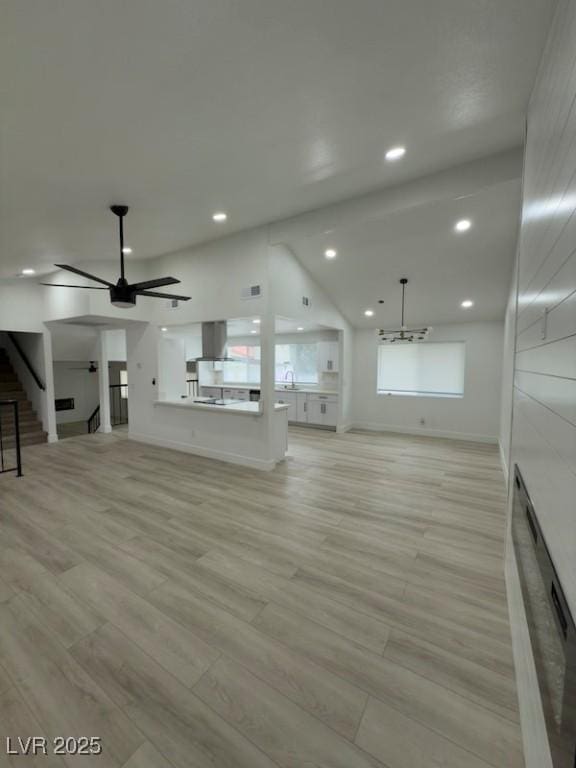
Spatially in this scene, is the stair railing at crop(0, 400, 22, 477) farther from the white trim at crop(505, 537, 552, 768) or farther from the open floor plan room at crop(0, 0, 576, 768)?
the white trim at crop(505, 537, 552, 768)

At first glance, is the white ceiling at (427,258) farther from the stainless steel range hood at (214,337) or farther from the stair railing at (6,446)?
the stair railing at (6,446)

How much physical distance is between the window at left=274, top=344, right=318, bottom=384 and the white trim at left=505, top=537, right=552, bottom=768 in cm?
683

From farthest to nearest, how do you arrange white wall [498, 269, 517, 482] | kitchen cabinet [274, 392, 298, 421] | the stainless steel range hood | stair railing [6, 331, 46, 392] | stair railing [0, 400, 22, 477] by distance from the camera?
kitchen cabinet [274, 392, 298, 421], stair railing [6, 331, 46, 392], the stainless steel range hood, stair railing [0, 400, 22, 477], white wall [498, 269, 517, 482]

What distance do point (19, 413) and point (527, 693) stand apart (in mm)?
8519

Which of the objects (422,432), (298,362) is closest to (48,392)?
(298,362)

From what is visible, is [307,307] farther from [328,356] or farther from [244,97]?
[244,97]

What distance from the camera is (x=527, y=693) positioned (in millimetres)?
1352

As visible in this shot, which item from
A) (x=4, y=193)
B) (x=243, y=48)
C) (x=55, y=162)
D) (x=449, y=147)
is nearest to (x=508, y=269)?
(x=449, y=147)

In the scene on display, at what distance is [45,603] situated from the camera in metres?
2.12

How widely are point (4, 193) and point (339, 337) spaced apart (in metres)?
5.70

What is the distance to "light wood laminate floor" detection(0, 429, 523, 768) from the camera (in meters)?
1.38

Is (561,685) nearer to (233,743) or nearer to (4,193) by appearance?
(233,743)

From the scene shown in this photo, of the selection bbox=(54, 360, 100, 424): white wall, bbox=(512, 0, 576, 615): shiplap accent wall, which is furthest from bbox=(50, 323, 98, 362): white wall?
bbox=(512, 0, 576, 615): shiplap accent wall

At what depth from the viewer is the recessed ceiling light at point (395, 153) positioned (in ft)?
9.09
